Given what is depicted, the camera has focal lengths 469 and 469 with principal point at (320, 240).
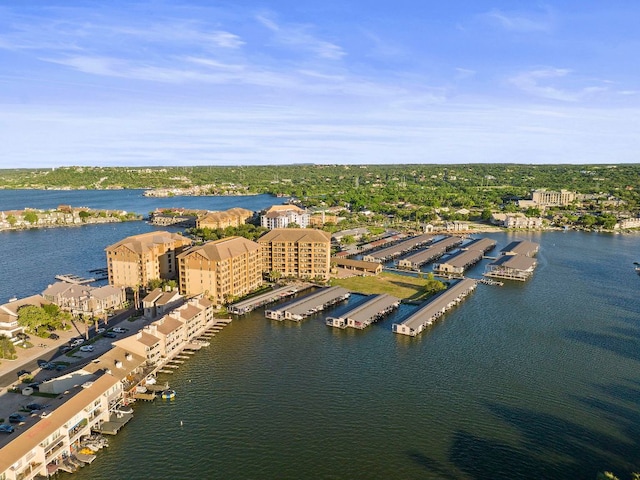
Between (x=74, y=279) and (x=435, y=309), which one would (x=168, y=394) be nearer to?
(x=435, y=309)

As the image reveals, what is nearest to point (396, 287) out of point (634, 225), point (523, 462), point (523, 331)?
point (523, 331)

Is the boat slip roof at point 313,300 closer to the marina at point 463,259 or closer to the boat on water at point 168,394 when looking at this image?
the boat on water at point 168,394

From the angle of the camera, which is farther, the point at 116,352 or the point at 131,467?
the point at 116,352

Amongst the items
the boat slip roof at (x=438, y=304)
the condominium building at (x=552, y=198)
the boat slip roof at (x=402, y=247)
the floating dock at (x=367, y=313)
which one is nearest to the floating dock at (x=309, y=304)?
the floating dock at (x=367, y=313)

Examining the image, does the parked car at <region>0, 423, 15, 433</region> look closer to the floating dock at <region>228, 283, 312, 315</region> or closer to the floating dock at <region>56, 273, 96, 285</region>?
the floating dock at <region>228, 283, 312, 315</region>

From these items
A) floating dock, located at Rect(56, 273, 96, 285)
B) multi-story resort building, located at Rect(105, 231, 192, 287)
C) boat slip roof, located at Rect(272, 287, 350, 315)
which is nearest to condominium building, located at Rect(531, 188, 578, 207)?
boat slip roof, located at Rect(272, 287, 350, 315)

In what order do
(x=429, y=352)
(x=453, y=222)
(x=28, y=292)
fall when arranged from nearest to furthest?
(x=429, y=352)
(x=28, y=292)
(x=453, y=222)

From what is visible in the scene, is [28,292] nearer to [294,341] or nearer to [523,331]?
[294,341]
